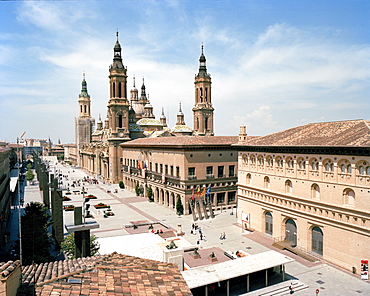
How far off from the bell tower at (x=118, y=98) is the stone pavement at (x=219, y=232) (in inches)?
772

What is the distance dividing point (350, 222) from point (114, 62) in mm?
76078

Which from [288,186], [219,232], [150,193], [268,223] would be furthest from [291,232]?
[150,193]

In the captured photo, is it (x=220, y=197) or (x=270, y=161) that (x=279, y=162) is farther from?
(x=220, y=197)

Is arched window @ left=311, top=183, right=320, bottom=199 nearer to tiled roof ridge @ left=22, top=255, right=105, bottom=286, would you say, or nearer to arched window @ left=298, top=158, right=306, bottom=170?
arched window @ left=298, top=158, right=306, bottom=170

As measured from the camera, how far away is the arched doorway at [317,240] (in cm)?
3019

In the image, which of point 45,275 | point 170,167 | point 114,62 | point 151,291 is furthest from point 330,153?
point 114,62

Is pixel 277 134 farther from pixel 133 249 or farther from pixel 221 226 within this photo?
pixel 133 249

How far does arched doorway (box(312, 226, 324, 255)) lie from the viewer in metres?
30.2

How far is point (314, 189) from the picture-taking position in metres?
30.9

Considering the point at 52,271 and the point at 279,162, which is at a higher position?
the point at 279,162

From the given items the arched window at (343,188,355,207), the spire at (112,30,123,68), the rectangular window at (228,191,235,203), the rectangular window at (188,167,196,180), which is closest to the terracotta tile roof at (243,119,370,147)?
the arched window at (343,188,355,207)

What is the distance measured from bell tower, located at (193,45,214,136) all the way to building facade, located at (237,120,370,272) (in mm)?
57072

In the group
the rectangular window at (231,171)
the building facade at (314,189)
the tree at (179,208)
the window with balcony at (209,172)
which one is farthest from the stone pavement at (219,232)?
the rectangular window at (231,171)

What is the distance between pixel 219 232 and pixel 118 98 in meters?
58.2
